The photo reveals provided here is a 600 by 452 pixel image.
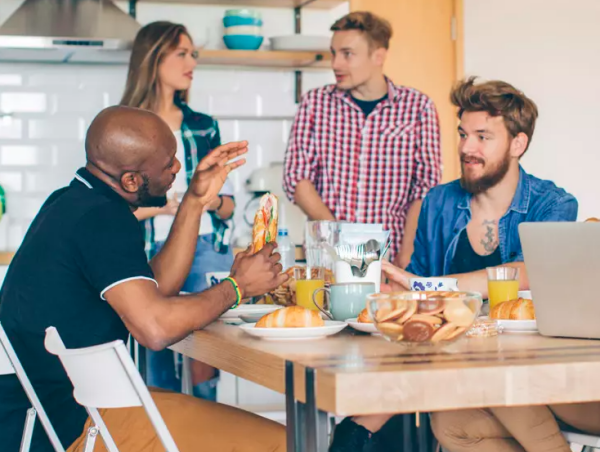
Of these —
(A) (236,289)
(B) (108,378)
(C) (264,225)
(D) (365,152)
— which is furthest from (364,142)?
(B) (108,378)

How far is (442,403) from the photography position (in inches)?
52.7

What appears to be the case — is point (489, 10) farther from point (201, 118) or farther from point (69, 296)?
point (69, 296)

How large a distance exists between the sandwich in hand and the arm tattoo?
31.7 inches

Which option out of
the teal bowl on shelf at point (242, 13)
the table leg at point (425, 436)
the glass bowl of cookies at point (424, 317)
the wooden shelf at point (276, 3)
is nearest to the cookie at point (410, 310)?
the glass bowl of cookies at point (424, 317)

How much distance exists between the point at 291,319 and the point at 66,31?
2.74m

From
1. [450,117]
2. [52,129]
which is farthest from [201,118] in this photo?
[450,117]

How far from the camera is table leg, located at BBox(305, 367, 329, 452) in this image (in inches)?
53.8

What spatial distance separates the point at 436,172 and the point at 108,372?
2739mm

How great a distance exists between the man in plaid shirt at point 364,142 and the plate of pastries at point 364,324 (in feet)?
7.25

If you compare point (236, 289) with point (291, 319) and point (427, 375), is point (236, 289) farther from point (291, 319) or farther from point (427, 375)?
point (427, 375)

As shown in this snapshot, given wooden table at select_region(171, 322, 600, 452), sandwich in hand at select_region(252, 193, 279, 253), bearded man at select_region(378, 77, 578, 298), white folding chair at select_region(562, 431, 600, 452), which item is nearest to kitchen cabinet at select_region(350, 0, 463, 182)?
bearded man at select_region(378, 77, 578, 298)

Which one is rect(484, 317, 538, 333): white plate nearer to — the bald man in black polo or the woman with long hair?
the bald man in black polo

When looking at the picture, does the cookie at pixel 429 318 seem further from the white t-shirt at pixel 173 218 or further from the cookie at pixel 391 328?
the white t-shirt at pixel 173 218

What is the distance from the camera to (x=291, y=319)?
5.86 ft
